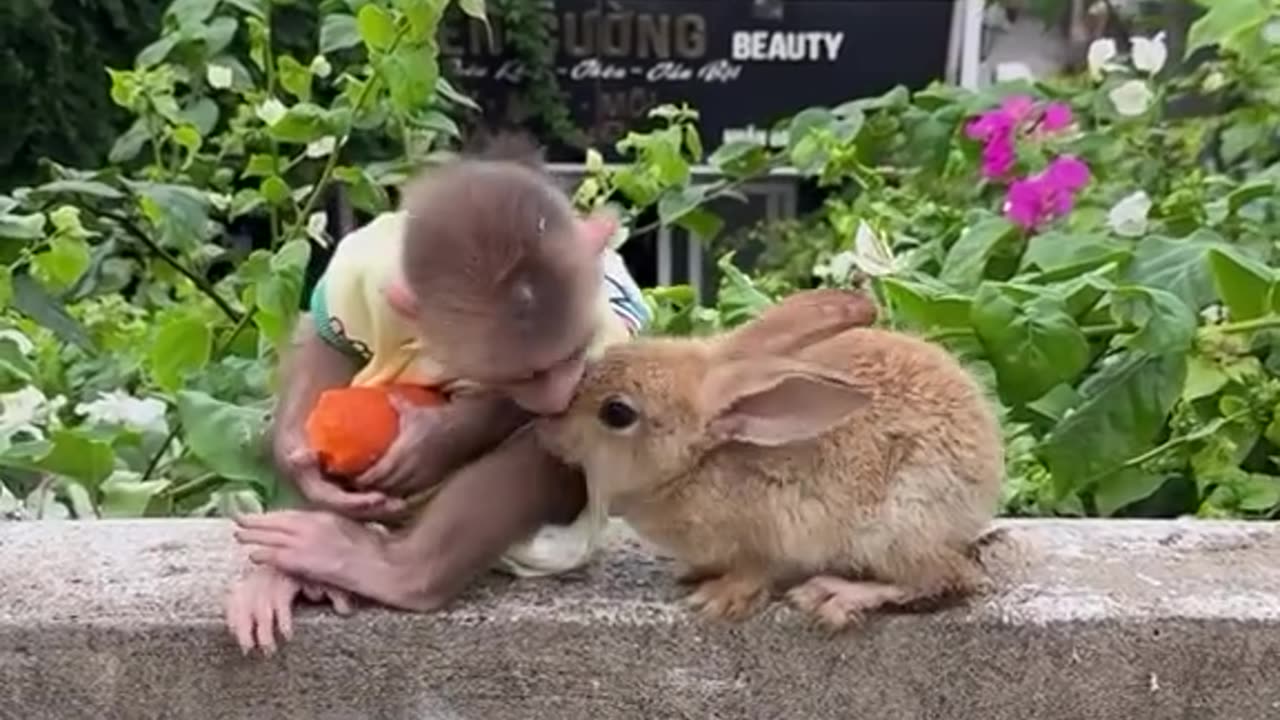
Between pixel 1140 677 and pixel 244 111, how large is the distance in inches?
65.3

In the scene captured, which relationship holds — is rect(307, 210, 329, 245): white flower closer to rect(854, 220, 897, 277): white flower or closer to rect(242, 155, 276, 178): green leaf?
rect(242, 155, 276, 178): green leaf

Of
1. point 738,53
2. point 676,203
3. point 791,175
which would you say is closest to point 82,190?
point 676,203

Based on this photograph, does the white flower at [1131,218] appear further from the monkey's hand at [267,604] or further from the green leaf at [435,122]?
the monkey's hand at [267,604]

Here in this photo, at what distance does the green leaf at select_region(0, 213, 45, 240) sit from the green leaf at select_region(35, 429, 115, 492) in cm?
42

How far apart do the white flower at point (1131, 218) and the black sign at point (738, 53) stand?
191 inches

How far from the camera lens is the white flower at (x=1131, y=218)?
2.42 m

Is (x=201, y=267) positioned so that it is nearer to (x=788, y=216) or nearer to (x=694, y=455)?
(x=694, y=455)

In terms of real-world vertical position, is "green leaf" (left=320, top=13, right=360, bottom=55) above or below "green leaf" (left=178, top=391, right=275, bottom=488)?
above

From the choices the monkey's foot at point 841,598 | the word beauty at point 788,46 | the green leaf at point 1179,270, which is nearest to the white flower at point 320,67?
the green leaf at point 1179,270

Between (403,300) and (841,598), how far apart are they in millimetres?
379

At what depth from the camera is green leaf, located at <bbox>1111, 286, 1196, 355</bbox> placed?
6.12 ft

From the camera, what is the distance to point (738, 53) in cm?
743

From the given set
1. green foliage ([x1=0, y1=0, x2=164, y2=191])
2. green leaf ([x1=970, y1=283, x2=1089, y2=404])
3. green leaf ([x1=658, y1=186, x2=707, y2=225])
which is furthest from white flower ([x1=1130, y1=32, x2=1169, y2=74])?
green foliage ([x1=0, y1=0, x2=164, y2=191])

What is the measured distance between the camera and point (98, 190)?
2.56 meters
